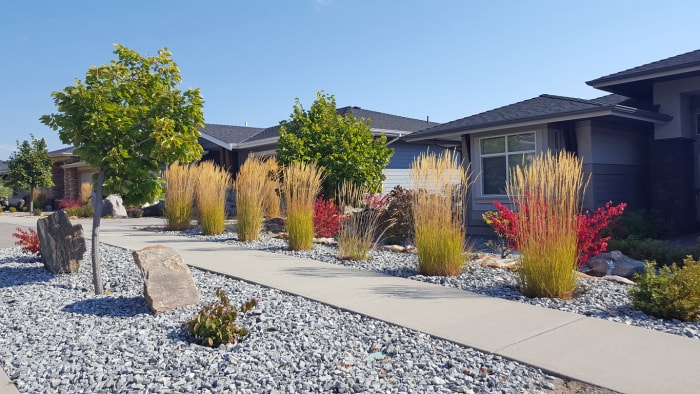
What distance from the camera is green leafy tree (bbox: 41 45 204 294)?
6012mm

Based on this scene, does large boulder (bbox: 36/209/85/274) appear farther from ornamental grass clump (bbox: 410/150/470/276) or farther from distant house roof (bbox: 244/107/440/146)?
distant house roof (bbox: 244/107/440/146)

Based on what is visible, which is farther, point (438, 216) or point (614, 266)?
point (614, 266)

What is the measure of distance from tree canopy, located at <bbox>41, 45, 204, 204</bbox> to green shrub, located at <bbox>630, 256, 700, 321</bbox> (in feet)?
16.2

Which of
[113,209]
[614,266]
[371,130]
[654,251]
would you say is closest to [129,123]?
[614,266]

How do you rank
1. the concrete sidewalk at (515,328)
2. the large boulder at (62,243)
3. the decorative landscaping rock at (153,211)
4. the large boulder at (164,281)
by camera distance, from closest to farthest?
the concrete sidewalk at (515,328) < the large boulder at (164,281) < the large boulder at (62,243) < the decorative landscaping rock at (153,211)

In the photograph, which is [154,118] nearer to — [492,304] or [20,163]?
[492,304]

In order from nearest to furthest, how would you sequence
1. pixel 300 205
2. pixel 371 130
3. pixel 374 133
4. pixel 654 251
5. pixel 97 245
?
pixel 97 245, pixel 654 251, pixel 300 205, pixel 371 130, pixel 374 133

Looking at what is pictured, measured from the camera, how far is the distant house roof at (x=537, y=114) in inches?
421

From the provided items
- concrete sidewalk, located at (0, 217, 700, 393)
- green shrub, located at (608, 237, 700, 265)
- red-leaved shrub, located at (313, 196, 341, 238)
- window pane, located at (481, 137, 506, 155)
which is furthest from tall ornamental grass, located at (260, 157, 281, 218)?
green shrub, located at (608, 237, 700, 265)

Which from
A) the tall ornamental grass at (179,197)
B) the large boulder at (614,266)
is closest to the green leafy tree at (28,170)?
the tall ornamental grass at (179,197)

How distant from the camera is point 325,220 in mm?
10789

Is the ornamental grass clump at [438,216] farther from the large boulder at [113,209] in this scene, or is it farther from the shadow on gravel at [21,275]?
the large boulder at [113,209]

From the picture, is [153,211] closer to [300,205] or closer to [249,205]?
[249,205]

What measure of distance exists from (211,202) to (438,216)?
259 inches
